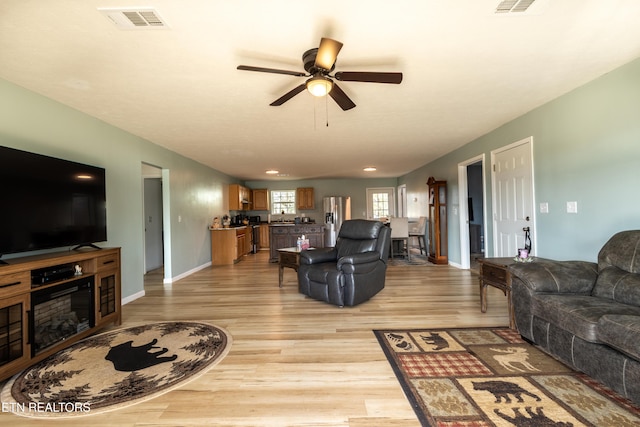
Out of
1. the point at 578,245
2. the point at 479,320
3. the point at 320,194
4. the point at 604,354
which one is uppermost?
the point at 320,194

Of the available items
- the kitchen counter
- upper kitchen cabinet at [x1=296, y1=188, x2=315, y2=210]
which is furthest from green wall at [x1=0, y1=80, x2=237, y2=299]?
upper kitchen cabinet at [x1=296, y1=188, x2=315, y2=210]

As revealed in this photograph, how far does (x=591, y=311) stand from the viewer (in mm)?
1749

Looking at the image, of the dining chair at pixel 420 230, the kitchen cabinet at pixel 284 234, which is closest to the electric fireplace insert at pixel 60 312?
the kitchen cabinet at pixel 284 234

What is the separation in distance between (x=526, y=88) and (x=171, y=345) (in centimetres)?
422

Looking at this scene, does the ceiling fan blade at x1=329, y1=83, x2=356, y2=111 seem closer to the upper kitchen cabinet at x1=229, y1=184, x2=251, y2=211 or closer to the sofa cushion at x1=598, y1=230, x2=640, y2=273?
the sofa cushion at x1=598, y1=230, x2=640, y2=273

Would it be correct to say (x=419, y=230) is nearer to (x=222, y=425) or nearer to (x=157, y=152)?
(x=157, y=152)

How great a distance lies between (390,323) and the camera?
110 inches

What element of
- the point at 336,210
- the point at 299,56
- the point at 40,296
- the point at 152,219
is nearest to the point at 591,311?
the point at 299,56

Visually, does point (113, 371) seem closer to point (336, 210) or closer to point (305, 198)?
point (336, 210)

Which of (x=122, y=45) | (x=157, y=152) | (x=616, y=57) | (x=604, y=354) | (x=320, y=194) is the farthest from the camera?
(x=320, y=194)

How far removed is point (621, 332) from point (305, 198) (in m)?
8.30

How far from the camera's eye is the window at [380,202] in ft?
31.8

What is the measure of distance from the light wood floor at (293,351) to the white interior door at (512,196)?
801 millimetres

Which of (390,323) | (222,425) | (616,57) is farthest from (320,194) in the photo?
(222,425)
